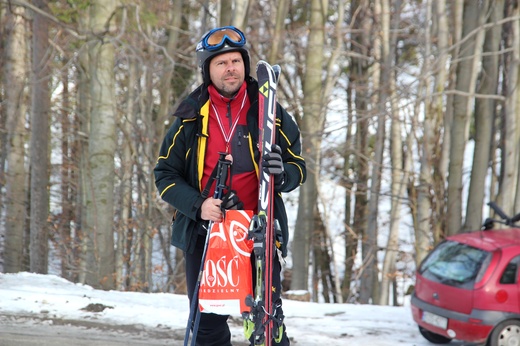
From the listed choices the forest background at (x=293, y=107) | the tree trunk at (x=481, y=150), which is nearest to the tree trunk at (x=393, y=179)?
the forest background at (x=293, y=107)

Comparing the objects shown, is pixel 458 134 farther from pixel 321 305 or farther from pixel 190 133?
pixel 190 133

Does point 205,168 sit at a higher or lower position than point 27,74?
lower

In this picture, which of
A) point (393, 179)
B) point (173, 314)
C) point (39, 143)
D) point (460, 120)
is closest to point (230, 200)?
point (173, 314)

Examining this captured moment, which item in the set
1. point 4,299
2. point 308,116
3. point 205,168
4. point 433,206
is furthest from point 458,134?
point 205,168

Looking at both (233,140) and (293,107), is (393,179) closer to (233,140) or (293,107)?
(293,107)

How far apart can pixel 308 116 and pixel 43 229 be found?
6103 millimetres

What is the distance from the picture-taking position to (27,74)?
13.6 m

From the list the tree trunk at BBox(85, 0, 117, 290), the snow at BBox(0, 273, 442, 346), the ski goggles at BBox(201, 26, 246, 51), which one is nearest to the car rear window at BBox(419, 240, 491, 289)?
the snow at BBox(0, 273, 442, 346)

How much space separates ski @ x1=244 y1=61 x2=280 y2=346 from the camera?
3.29m

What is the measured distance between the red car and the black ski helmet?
3.44m

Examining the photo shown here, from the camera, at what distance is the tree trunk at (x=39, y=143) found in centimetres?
1259

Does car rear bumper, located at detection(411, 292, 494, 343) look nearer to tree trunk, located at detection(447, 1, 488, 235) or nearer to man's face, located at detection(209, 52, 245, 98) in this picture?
man's face, located at detection(209, 52, 245, 98)

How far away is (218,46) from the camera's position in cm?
338

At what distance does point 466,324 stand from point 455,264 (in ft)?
2.08
